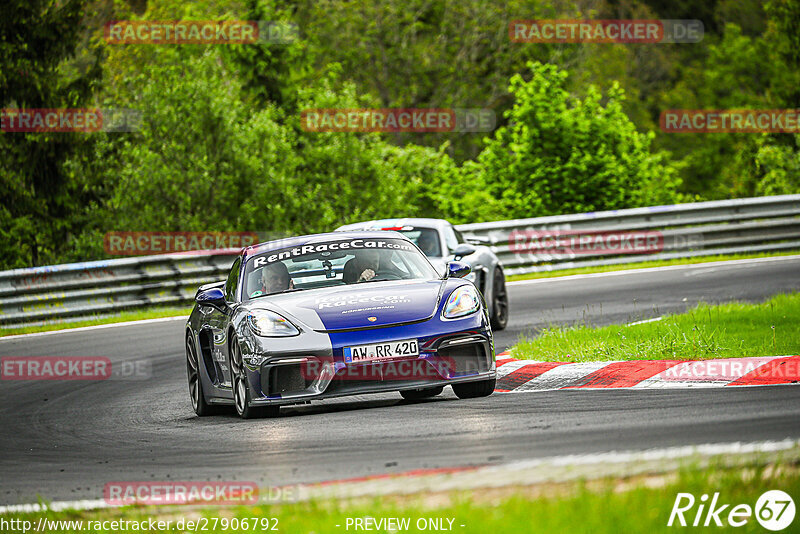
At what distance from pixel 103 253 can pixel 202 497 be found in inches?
925

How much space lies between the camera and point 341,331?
913 cm

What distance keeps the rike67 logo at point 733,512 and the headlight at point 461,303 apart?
4542mm

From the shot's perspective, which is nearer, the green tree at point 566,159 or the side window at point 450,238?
the side window at point 450,238

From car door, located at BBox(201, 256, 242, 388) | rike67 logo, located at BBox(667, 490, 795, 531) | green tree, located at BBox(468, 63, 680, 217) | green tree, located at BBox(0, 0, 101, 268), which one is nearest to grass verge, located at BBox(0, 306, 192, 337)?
car door, located at BBox(201, 256, 242, 388)

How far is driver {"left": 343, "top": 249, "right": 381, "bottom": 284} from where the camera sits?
10.3 metres

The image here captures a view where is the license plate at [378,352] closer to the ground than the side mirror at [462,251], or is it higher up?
closer to the ground

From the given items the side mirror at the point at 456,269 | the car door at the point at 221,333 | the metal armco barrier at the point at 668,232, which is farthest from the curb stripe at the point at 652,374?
the metal armco barrier at the point at 668,232

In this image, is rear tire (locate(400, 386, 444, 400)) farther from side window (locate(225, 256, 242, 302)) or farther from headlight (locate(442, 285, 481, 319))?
side window (locate(225, 256, 242, 302))

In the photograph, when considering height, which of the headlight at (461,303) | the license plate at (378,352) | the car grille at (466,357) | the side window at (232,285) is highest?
the side window at (232,285)

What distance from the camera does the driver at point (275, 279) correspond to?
10.2 m

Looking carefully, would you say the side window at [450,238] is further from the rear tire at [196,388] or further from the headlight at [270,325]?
the headlight at [270,325]

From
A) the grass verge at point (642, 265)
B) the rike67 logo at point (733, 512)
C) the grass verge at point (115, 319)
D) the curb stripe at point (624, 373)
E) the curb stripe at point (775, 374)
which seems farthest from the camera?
the grass verge at point (642, 265)

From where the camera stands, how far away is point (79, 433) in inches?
375

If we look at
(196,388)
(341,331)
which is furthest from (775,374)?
(196,388)
